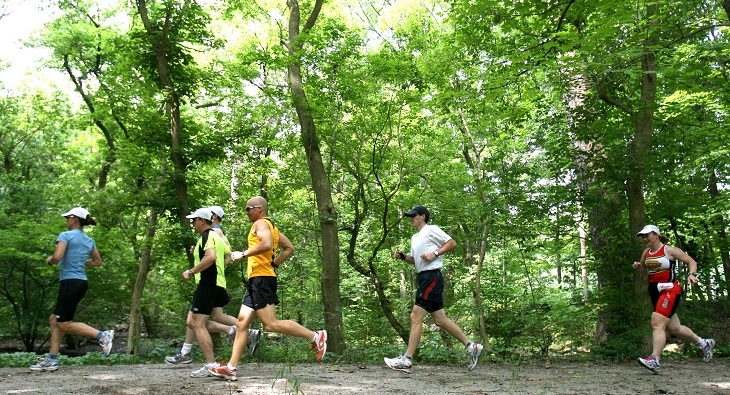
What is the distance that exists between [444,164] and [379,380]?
9.81 meters

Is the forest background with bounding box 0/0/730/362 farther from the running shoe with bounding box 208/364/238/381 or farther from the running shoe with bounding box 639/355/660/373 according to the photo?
the running shoe with bounding box 208/364/238/381

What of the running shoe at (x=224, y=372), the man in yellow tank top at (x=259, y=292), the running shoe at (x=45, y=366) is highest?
the man in yellow tank top at (x=259, y=292)

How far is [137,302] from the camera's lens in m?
15.7

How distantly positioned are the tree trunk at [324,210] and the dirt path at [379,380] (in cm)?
264

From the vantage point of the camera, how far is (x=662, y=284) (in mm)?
6902

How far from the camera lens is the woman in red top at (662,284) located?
22.3 ft

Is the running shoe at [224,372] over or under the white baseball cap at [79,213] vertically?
under

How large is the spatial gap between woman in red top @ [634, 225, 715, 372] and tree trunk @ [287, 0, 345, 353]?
5359 mm

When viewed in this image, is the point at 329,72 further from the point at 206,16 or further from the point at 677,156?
the point at 677,156

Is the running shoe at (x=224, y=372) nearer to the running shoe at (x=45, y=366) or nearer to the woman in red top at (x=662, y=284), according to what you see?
the running shoe at (x=45, y=366)

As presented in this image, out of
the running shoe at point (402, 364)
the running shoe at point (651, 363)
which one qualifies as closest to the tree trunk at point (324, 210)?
the running shoe at point (402, 364)

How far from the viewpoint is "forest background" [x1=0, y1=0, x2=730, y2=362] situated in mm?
8406

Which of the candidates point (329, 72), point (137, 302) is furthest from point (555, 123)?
point (137, 302)

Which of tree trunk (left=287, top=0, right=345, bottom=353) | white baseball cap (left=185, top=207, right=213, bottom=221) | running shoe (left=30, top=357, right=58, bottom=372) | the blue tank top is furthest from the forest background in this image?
white baseball cap (left=185, top=207, right=213, bottom=221)
